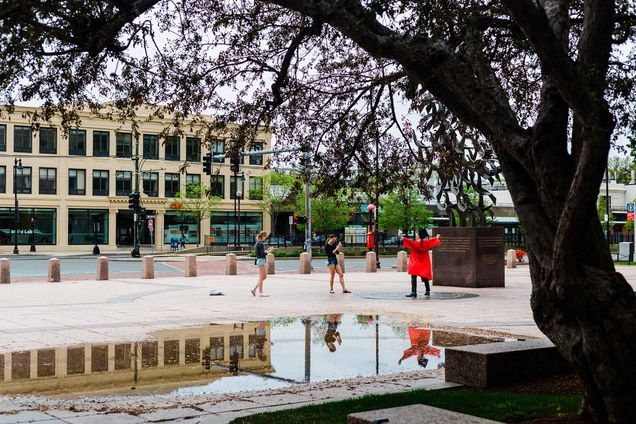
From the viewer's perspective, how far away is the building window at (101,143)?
70.5 m

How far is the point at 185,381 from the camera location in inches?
366

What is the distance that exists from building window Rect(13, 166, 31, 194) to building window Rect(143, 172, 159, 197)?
11.1m

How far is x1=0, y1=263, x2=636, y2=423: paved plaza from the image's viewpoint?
24.6 feet

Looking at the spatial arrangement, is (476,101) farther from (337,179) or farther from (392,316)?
(392,316)

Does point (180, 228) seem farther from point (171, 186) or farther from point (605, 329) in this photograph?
point (605, 329)

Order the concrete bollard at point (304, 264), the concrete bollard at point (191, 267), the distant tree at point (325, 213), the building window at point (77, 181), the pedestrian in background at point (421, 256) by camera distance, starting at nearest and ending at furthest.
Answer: the pedestrian in background at point (421, 256) < the concrete bollard at point (191, 267) < the concrete bollard at point (304, 264) < the distant tree at point (325, 213) < the building window at point (77, 181)

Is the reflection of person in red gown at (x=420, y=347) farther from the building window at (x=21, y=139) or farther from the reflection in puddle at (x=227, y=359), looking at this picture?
the building window at (x=21, y=139)

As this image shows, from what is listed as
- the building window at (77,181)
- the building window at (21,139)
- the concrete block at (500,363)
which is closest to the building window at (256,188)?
the building window at (77,181)

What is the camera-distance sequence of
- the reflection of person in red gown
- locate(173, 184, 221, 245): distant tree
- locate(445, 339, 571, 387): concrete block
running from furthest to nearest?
locate(173, 184, 221, 245): distant tree < the reflection of person in red gown < locate(445, 339, 571, 387): concrete block

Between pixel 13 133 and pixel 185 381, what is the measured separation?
63.6 meters

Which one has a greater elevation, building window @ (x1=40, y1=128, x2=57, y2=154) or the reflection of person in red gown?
building window @ (x1=40, y1=128, x2=57, y2=154)

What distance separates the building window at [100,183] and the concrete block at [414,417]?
7028 cm

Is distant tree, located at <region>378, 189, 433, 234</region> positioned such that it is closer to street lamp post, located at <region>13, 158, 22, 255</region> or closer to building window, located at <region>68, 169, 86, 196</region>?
building window, located at <region>68, 169, 86, 196</region>

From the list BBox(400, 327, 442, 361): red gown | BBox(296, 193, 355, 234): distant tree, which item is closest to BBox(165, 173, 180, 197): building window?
BBox(296, 193, 355, 234): distant tree
